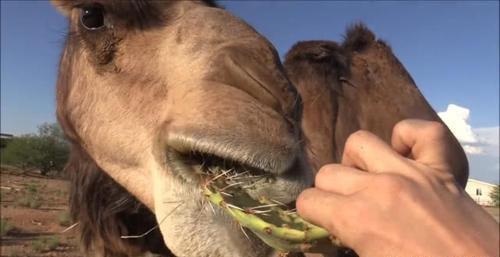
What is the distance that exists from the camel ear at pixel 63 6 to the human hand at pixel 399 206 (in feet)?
9.94

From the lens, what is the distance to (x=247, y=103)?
237cm

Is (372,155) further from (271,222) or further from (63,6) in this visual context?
(63,6)

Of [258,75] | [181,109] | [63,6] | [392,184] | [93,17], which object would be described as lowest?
[392,184]

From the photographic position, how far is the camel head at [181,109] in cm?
230

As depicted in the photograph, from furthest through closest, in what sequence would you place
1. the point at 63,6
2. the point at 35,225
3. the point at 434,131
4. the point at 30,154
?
the point at 30,154
the point at 35,225
the point at 63,6
the point at 434,131

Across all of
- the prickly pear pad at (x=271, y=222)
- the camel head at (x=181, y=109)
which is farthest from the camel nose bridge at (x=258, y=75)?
the prickly pear pad at (x=271, y=222)

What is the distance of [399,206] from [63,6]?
3.42 metres

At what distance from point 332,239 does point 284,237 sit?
227 millimetres

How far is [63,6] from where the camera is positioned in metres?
3.80

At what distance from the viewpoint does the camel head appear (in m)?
2.30

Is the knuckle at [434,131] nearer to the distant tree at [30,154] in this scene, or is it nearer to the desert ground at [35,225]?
the desert ground at [35,225]

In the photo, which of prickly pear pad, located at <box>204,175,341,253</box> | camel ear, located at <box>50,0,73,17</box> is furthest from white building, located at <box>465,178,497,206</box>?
prickly pear pad, located at <box>204,175,341,253</box>

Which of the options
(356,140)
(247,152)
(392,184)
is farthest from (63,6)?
(392,184)

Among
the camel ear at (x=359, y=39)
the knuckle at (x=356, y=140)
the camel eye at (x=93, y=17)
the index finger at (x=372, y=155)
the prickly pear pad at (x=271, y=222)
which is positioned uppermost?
the camel ear at (x=359, y=39)
